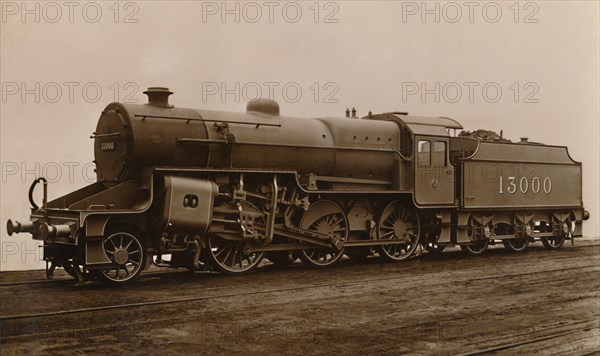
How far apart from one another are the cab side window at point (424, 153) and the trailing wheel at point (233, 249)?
12.4 ft

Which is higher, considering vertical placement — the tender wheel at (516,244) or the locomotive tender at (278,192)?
the locomotive tender at (278,192)

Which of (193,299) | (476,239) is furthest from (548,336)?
(476,239)

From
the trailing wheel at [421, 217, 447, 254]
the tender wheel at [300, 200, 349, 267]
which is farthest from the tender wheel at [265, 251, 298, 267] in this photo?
the trailing wheel at [421, 217, 447, 254]

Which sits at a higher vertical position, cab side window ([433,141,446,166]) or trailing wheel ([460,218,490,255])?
cab side window ([433,141,446,166])

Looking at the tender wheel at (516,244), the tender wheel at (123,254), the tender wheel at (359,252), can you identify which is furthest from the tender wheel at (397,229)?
the tender wheel at (123,254)

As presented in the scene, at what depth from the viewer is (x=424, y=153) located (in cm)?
1336

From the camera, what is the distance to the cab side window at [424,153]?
43.5ft

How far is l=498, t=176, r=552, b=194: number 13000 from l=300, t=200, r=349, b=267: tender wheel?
4.23 metres

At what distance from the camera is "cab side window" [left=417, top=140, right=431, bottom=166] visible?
13268 mm

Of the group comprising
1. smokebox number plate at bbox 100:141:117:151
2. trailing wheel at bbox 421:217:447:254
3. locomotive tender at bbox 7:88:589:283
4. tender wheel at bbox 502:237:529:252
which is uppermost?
smokebox number plate at bbox 100:141:117:151

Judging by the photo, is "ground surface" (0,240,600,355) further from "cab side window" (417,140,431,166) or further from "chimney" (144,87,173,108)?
"chimney" (144,87,173,108)

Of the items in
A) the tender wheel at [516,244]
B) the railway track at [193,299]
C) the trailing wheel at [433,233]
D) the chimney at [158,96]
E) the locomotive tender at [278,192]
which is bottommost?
the tender wheel at [516,244]

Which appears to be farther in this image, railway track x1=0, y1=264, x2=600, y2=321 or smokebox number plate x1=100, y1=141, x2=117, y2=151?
smokebox number plate x1=100, y1=141, x2=117, y2=151

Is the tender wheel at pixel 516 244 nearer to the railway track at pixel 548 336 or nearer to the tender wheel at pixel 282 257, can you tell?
the tender wheel at pixel 282 257
